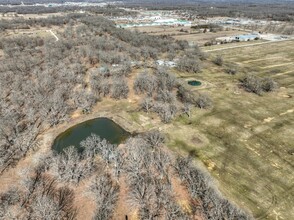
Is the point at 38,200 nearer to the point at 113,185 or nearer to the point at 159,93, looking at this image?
the point at 113,185

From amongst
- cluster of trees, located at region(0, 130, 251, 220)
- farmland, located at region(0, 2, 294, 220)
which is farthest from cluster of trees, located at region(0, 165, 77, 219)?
farmland, located at region(0, 2, 294, 220)

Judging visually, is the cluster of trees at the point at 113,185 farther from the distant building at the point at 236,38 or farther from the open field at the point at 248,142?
the distant building at the point at 236,38

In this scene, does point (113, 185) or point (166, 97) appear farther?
point (166, 97)

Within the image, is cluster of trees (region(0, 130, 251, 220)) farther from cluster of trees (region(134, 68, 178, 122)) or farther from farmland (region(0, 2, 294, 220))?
cluster of trees (region(134, 68, 178, 122))

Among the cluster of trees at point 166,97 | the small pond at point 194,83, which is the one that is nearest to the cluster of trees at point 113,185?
the cluster of trees at point 166,97

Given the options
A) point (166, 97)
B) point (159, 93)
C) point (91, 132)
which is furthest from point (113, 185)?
point (159, 93)
